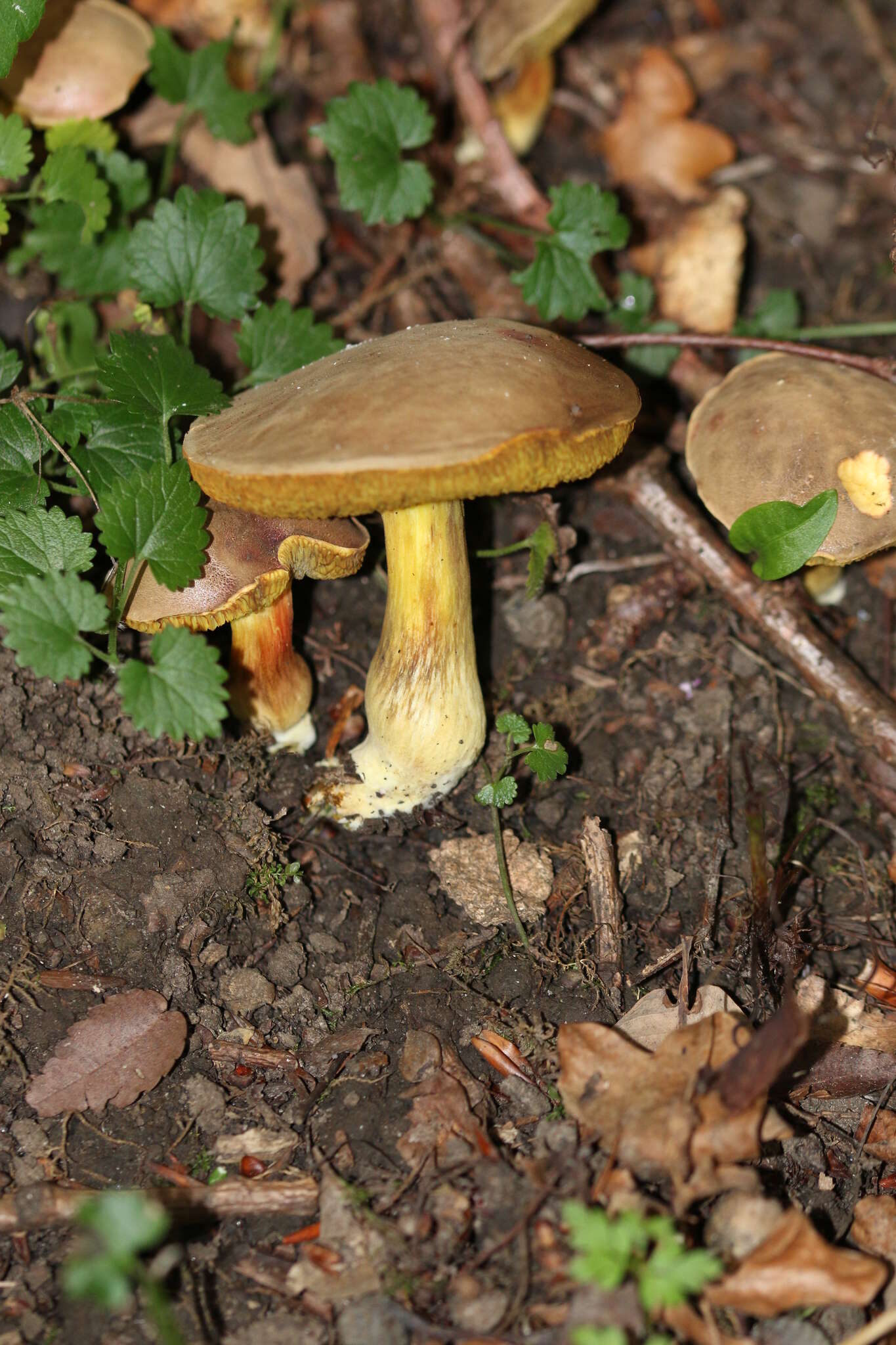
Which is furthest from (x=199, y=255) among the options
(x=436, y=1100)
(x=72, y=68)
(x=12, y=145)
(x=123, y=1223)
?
(x=123, y=1223)

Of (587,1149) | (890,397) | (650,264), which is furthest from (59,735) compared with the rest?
(650,264)

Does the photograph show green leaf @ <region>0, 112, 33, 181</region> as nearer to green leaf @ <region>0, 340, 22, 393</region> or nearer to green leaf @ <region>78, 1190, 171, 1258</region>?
green leaf @ <region>0, 340, 22, 393</region>

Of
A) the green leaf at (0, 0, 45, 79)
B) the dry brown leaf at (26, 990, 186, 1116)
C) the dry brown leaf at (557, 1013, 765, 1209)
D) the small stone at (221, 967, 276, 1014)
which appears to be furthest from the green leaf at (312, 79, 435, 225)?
the dry brown leaf at (557, 1013, 765, 1209)

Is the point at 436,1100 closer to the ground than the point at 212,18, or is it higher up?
closer to the ground

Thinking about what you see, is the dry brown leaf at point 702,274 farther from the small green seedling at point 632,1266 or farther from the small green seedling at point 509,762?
the small green seedling at point 632,1266

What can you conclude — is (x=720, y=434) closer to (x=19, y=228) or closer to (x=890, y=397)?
(x=890, y=397)

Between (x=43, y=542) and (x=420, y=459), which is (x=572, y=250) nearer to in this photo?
(x=420, y=459)

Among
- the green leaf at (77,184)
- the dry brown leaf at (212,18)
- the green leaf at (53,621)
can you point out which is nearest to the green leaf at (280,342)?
the green leaf at (77,184)
